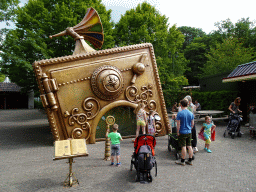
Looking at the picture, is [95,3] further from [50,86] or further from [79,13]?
[50,86]

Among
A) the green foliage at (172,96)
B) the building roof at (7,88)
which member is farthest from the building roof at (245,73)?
the building roof at (7,88)

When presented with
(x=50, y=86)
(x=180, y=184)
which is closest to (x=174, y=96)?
(x=50, y=86)

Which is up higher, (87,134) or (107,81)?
(107,81)

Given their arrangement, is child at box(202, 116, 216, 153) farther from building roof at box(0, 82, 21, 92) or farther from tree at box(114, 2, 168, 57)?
building roof at box(0, 82, 21, 92)

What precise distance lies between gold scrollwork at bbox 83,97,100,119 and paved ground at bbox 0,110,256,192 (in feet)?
4.51

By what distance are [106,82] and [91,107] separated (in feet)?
4.20

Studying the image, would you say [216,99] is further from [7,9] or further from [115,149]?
[7,9]

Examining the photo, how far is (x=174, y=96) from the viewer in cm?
2245

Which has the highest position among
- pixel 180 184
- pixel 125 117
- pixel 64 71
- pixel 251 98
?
pixel 64 71

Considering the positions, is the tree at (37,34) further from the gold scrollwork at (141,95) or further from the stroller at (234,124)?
the stroller at (234,124)

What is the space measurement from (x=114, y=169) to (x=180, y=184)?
1.99m

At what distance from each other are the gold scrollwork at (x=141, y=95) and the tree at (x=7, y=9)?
11.5 meters

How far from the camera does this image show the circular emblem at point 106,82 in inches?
342

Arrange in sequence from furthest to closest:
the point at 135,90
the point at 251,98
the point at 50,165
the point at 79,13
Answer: the point at 79,13, the point at 251,98, the point at 135,90, the point at 50,165
